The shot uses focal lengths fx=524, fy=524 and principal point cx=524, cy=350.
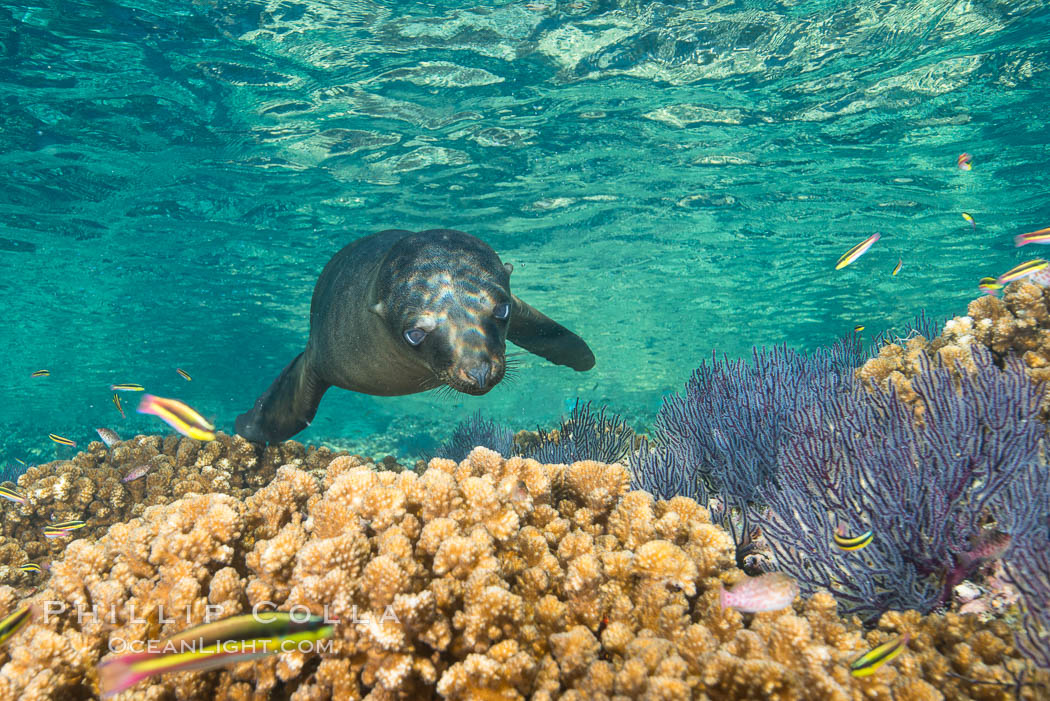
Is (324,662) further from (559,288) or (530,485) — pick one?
(559,288)

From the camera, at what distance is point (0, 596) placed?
2701 mm

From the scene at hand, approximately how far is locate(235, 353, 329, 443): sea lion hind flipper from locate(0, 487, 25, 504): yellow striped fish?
224 cm

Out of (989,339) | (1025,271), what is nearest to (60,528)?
(989,339)

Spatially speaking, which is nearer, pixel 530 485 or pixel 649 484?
pixel 530 485

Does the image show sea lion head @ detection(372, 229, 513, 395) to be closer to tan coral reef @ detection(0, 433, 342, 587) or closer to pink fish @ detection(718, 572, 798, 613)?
pink fish @ detection(718, 572, 798, 613)

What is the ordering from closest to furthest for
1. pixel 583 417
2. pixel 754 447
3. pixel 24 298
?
pixel 754 447, pixel 583 417, pixel 24 298

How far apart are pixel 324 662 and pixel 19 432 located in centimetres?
4328

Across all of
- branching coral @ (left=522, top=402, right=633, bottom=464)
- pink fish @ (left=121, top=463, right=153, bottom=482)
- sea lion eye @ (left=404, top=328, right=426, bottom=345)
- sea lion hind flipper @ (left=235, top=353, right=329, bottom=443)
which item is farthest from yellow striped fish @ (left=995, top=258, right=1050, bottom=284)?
pink fish @ (left=121, top=463, right=153, bottom=482)

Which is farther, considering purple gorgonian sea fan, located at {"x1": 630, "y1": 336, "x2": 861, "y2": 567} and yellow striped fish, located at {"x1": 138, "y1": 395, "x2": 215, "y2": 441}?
yellow striped fish, located at {"x1": 138, "y1": 395, "x2": 215, "y2": 441}

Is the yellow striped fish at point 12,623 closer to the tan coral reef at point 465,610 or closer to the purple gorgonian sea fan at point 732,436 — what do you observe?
the tan coral reef at point 465,610

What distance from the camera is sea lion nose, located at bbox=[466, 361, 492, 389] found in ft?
14.0

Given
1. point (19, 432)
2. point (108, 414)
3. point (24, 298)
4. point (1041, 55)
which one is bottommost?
point (108, 414)

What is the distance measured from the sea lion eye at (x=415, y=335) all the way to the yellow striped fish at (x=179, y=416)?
1.79 m

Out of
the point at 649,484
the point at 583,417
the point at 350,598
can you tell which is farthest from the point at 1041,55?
the point at 350,598
